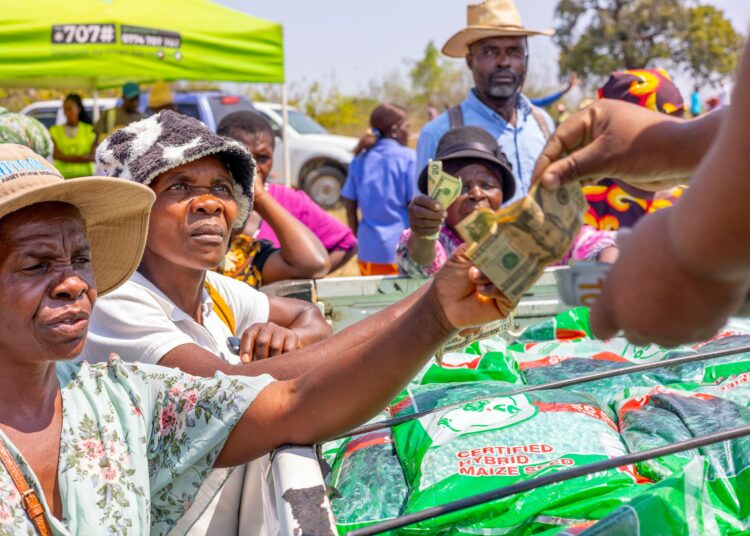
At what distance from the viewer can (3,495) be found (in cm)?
157

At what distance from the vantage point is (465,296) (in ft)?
5.16

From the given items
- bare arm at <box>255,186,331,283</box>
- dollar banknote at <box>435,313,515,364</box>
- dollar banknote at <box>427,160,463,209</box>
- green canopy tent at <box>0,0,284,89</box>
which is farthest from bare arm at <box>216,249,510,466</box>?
green canopy tent at <box>0,0,284,89</box>

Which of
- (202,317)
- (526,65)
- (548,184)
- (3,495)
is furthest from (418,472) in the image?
(526,65)

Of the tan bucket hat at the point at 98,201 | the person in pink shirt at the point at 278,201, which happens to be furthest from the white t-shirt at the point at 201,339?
the person in pink shirt at the point at 278,201

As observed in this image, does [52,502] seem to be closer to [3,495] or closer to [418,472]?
[3,495]

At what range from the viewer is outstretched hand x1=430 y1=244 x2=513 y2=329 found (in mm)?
1531

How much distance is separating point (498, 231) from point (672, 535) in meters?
0.65

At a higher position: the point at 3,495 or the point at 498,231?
the point at 498,231

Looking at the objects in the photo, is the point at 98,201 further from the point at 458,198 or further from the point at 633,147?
the point at 458,198

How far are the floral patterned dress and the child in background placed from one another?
3986 millimetres

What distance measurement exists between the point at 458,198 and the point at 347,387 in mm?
1908

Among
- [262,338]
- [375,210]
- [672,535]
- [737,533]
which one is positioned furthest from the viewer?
[375,210]

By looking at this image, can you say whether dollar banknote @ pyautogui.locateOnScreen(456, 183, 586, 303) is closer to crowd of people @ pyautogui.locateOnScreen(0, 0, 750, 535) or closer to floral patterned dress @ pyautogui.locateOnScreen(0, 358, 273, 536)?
crowd of people @ pyautogui.locateOnScreen(0, 0, 750, 535)

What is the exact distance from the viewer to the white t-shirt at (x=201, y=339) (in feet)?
6.15
